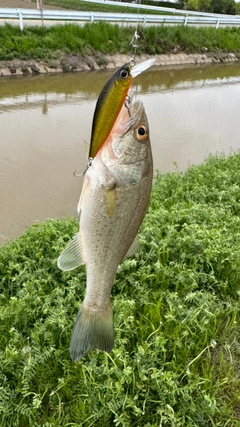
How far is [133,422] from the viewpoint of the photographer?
2330 mm

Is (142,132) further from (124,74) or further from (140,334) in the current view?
(140,334)

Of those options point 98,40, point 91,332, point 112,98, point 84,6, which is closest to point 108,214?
point 112,98

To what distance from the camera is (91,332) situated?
159cm

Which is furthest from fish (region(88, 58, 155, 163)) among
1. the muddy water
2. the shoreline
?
the shoreline

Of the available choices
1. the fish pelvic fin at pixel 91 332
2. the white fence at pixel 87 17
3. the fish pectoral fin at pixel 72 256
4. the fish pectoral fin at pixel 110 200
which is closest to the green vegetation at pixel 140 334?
the fish pelvic fin at pixel 91 332

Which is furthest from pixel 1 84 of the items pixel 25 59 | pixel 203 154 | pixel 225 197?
pixel 225 197

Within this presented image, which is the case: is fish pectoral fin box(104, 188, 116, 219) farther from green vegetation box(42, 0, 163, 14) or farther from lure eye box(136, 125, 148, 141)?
green vegetation box(42, 0, 163, 14)

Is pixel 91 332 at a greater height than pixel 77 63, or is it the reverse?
pixel 91 332

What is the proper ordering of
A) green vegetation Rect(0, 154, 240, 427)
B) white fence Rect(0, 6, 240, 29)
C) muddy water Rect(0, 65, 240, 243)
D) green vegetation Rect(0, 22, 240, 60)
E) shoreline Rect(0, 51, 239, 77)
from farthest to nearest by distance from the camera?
white fence Rect(0, 6, 240, 29)
green vegetation Rect(0, 22, 240, 60)
shoreline Rect(0, 51, 239, 77)
muddy water Rect(0, 65, 240, 243)
green vegetation Rect(0, 154, 240, 427)

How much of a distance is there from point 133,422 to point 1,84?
384 inches

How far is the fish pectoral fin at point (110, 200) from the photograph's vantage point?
140 cm

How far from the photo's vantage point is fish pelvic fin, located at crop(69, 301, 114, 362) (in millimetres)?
1577

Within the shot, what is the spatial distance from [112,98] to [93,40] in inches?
502

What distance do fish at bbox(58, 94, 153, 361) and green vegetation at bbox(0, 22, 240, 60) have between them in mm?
10458
